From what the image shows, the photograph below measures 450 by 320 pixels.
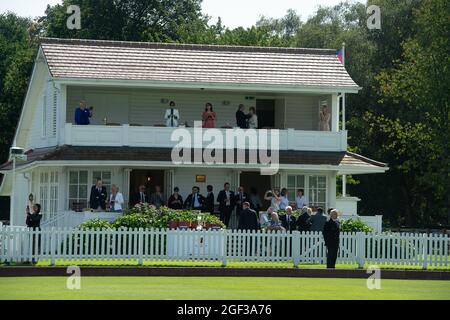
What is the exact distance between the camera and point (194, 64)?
1889 inches

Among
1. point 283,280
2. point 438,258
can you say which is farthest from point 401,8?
point 283,280

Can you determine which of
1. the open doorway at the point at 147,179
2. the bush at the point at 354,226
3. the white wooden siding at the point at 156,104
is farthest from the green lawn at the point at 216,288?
the white wooden siding at the point at 156,104

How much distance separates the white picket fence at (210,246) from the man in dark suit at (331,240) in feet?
4.30

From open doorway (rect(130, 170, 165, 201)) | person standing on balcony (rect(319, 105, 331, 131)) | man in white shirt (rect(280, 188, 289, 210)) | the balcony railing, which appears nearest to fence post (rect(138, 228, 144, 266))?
man in white shirt (rect(280, 188, 289, 210))

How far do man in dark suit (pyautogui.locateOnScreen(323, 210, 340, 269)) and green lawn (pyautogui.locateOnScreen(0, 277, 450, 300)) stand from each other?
2.19 meters

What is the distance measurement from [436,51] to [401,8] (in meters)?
13.4

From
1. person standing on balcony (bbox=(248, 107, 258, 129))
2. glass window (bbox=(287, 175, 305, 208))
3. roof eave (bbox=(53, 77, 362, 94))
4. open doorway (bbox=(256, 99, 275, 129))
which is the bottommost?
glass window (bbox=(287, 175, 305, 208))

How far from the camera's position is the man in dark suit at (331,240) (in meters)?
34.4

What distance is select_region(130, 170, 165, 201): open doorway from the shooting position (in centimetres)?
4684
